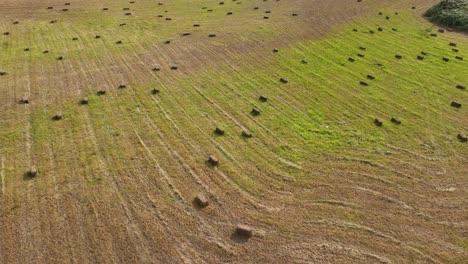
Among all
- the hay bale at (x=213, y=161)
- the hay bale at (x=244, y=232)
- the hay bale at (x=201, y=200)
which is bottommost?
the hay bale at (x=244, y=232)

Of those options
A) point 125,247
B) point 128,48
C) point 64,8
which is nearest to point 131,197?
point 125,247

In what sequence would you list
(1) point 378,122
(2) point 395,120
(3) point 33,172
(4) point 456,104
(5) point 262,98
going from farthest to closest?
(4) point 456,104, (5) point 262,98, (2) point 395,120, (1) point 378,122, (3) point 33,172

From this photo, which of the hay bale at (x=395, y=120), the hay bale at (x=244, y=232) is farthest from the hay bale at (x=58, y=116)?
the hay bale at (x=395, y=120)

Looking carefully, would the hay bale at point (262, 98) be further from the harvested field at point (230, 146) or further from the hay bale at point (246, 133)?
the hay bale at point (246, 133)

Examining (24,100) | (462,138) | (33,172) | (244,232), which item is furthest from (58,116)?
(462,138)

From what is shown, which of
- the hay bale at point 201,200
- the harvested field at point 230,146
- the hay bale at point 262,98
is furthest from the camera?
the hay bale at point 262,98

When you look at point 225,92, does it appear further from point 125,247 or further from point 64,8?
point 64,8

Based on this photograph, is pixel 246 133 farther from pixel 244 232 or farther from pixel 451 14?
pixel 451 14
